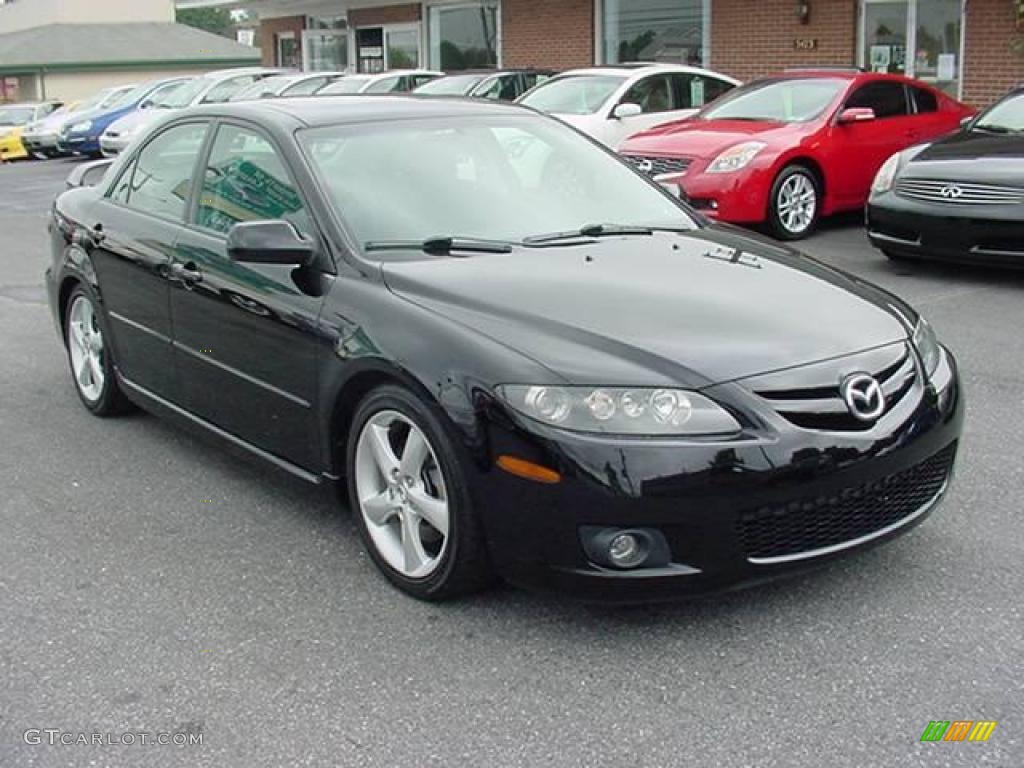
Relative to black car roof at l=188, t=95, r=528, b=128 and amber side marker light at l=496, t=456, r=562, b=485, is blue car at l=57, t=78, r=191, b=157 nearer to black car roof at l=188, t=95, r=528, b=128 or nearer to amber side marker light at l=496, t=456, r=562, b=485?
black car roof at l=188, t=95, r=528, b=128

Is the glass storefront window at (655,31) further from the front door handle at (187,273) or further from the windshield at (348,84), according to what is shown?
the front door handle at (187,273)

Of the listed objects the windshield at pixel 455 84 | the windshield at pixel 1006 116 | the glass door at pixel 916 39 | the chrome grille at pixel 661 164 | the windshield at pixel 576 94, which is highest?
the glass door at pixel 916 39

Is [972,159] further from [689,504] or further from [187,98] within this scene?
[187,98]

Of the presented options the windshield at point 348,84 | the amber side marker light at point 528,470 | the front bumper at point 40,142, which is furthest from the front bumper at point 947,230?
the front bumper at point 40,142

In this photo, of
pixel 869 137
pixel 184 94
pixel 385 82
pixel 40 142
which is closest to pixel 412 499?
pixel 869 137

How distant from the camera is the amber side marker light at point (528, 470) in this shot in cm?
327

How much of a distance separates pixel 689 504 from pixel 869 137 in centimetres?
878

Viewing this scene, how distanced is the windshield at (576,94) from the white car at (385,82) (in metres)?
4.30

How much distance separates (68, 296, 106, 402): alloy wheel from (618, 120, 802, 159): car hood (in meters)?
6.04

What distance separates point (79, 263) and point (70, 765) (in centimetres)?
324

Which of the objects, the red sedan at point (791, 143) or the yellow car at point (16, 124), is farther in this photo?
the yellow car at point (16, 124)

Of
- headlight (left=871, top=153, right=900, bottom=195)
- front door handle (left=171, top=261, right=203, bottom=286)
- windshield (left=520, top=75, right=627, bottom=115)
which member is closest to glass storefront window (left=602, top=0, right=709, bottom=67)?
windshield (left=520, top=75, right=627, bottom=115)

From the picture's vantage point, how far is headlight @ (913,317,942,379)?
12.6 ft

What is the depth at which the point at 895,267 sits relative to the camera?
927 centimetres
